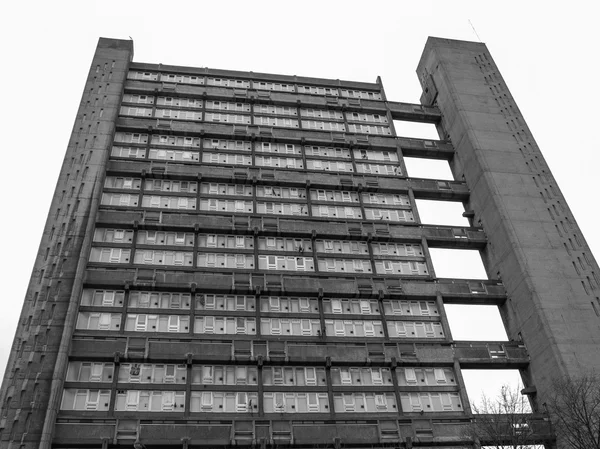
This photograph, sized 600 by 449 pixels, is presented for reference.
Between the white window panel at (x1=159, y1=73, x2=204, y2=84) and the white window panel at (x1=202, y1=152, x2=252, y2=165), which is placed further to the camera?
the white window panel at (x1=159, y1=73, x2=204, y2=84)

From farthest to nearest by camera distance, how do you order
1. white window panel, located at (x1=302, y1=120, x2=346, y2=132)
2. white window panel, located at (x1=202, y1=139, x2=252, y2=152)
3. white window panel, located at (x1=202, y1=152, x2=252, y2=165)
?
white window panel, located at (x1=302, y1=120, x2=346, y2=132) < white window panel, located at (x1=202, y1=139, x2=252, y2=152) < white window panel, located at (x1=202, y1=152, x2=252, y2=165)

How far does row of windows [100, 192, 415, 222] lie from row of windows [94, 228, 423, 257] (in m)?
3.48

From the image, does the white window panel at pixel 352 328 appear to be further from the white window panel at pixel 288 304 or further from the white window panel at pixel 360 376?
the white window panel at pixel 360 376

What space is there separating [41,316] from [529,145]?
49.8 metres

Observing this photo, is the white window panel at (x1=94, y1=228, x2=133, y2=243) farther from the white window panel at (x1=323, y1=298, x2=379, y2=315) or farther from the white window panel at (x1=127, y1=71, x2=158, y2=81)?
the white window panel at (x1=127, y1=71, x2=158, y2=81)

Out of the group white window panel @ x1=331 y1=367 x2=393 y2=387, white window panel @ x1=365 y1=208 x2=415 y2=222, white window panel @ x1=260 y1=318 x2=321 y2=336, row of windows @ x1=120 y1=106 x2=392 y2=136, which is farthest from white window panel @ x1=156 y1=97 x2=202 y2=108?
white window panel @ x1=331 y1=367 x2=393 y2=387

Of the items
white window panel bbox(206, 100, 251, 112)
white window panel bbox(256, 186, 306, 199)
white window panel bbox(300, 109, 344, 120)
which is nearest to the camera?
white window panel bbox(256, 186, 306, 199)

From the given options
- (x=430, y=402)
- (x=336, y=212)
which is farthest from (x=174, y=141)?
(x=430, y=402)

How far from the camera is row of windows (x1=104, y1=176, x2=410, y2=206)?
Result: 55000 mm

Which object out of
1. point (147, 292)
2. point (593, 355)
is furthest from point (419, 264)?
point (147, 292)

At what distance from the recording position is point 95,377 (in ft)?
135

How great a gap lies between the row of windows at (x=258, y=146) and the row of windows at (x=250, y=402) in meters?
27.6

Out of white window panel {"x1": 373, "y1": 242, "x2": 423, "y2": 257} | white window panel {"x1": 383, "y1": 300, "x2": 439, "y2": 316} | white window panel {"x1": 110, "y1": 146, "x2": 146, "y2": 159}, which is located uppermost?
white window panel {"x1": 110, "y1": 146, "x2": 146, "y2": 159}

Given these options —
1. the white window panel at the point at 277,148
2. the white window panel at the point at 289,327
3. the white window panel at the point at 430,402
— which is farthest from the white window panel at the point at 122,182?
the white window panel at the point at 430,402
